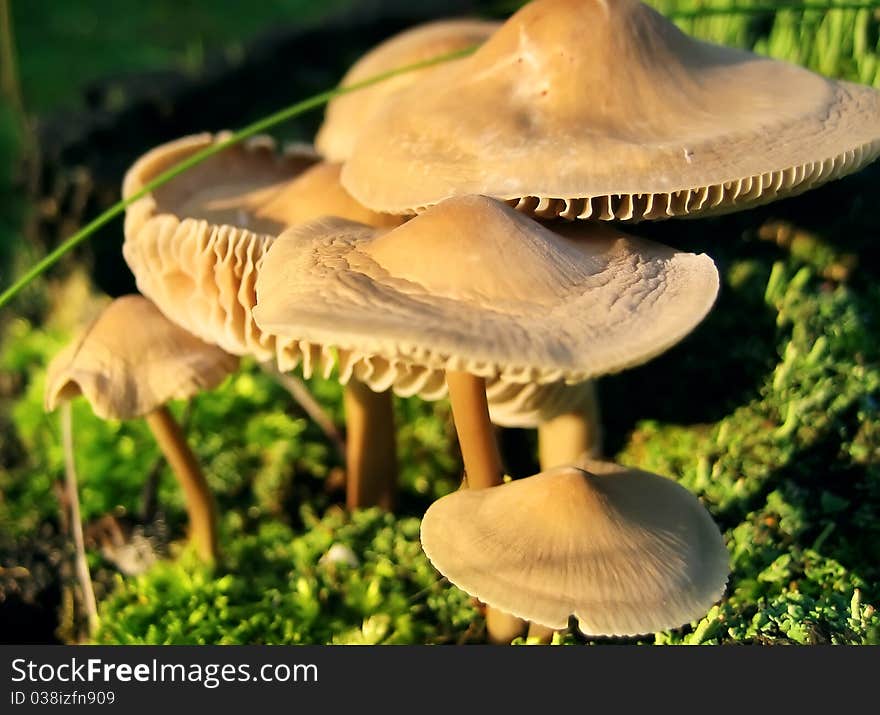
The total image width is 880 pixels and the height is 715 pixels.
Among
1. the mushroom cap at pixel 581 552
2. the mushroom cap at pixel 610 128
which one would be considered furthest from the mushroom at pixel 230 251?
the mushroom cap at pixel 581 552

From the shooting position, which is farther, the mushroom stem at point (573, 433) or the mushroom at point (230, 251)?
the mushroom stem at point (573, 433)

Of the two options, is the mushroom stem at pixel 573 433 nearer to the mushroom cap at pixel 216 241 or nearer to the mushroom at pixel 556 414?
the mushroom at pixel 556 414

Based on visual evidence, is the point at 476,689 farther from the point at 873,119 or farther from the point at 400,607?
the point at 873,119

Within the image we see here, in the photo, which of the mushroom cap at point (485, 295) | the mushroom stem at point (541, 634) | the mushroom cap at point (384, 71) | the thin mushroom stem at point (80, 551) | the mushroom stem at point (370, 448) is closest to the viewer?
the mushroom cap at point (485, 295)

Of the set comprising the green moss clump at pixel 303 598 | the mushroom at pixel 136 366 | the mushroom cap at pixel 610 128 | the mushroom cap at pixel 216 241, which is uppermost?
the mushroom cap at pixel 610 128

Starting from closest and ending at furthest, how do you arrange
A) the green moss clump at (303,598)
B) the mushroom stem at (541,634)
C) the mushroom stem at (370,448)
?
the mushroom stem at (541,634) < the green moss clump at (303,598) < the mushroom stem at (370,448)

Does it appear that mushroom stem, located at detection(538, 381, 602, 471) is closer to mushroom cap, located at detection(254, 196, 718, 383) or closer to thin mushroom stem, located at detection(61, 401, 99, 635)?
mushroom cap, located at detection(254, 196, 718, 383)

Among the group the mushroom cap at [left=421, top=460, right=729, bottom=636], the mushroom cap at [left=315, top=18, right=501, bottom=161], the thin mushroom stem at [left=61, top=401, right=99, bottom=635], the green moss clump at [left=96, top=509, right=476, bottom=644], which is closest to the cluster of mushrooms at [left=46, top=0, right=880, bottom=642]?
the mushroom cap at [left=421, top=460, right=729, bottom=636]
